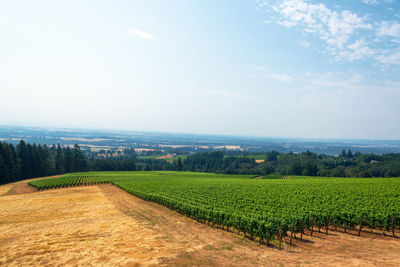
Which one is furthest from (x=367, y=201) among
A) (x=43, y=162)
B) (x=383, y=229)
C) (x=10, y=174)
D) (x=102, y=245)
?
(x=43, y=162)

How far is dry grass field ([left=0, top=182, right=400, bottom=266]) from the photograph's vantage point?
15.2 metres

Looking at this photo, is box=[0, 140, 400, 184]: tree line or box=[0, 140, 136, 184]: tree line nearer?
box=[0, 140, 136, 184]: tree line

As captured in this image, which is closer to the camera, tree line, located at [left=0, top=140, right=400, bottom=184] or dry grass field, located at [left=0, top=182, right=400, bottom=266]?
dry grass field, located at [left=0, top=182, right=400, bottom=266]

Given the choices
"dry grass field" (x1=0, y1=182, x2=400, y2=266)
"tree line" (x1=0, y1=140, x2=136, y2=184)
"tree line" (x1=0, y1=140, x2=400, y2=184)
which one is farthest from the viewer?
"tree line" (x1=0, y1=140, x2=400, y2=184)

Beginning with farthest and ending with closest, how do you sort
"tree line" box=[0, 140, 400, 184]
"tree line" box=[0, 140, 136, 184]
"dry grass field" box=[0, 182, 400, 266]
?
"tree line" box=[0, 140, 400, 184], "tree line" box=[0, 140, 136, 184], "dry grass field" box=[0, 182, 400, 266]

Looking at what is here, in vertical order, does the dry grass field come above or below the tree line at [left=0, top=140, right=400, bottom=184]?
above

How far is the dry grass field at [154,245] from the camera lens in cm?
1520

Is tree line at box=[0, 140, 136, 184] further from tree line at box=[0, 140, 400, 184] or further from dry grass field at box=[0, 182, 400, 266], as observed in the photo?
dry grass field at box=[0, 182, 400, 266]

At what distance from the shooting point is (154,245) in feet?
60.6

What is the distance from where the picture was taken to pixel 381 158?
147250 mm

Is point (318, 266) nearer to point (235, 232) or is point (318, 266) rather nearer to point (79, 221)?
point (235, 232)

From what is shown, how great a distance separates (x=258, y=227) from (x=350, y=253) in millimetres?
6317

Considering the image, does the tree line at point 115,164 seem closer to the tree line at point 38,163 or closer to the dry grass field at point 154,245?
the tree line at point 38,163

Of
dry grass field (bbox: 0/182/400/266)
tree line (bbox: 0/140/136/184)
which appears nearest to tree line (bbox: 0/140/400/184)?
tree line (bbox: 0/140/136/184)
